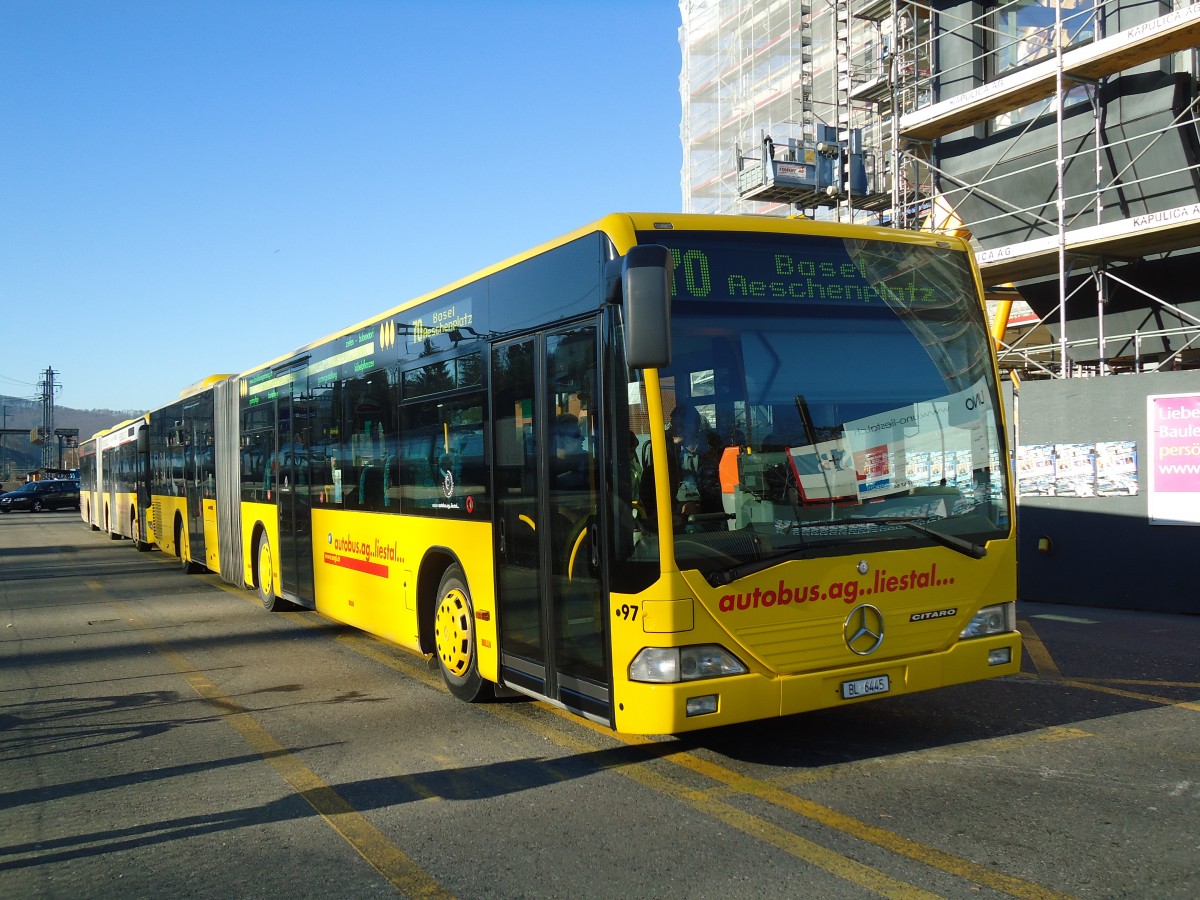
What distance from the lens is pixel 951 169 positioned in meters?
18.4

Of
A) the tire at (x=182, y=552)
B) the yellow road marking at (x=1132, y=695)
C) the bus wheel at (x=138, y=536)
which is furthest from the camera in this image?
the bus wheel at (x=138, y=536)

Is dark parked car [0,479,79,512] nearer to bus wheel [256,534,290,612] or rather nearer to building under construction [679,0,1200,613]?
bus wheel [256,534,290,612]

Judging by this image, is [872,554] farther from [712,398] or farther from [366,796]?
[366,796]

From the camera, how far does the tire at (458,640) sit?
7355 millimetres

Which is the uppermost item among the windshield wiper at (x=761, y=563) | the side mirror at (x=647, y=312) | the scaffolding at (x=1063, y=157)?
the scaffolding at (x=1063, y=157)

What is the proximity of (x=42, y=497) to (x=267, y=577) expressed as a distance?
49526mm

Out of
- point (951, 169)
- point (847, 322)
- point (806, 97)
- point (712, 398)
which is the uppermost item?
point (806, 97)

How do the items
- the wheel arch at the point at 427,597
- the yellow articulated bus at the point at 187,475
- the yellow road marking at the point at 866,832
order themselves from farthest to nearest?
the yellow articulated bus at the point at 187,475 < the wheel arch at the point at 427,597 < the yellow road marking at the point at 866,832

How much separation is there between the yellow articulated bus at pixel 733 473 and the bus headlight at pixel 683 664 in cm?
1

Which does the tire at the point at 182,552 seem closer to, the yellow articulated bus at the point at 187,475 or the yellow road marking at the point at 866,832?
the yellow articulated bus at the point at 187,475

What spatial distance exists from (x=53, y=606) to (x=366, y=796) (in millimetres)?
10560

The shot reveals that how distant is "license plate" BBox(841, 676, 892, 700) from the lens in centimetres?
561

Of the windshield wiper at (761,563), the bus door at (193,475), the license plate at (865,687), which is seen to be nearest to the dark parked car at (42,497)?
the bus door at (193,475)

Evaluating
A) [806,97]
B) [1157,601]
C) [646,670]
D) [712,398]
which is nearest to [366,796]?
[646,670]
